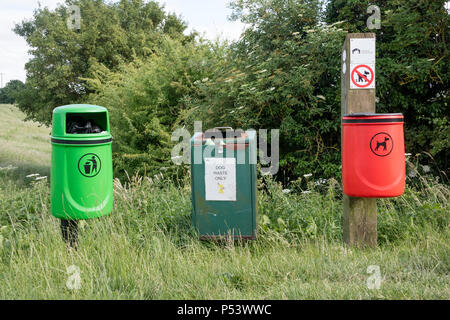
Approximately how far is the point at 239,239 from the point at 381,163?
146 centimetres

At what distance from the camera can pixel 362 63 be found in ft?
13.4

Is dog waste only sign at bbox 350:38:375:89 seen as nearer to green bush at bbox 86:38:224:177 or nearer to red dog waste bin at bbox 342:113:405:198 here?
red dog waste bin at bbox 342:113:405:198

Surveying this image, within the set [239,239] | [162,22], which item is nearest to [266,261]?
[239,239]

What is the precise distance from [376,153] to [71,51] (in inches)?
734

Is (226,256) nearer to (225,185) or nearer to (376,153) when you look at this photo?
(225,185)

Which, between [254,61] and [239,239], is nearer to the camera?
[239,239]

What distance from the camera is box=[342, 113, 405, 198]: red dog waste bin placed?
3.74 metres

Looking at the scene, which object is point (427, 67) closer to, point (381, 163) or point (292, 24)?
point (292, 24)

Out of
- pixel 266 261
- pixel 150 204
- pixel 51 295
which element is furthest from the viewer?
pixel 150 204

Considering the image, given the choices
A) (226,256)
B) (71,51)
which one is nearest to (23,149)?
(71,51)

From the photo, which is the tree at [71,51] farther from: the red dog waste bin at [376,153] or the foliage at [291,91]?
the red dog waste bin at [376,153]

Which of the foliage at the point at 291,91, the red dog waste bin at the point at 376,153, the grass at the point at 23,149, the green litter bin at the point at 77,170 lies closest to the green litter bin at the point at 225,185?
the green litter bin at the point at 77,170

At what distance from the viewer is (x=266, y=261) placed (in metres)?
3.40

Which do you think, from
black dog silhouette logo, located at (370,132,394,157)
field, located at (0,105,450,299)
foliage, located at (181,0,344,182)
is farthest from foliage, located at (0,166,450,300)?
foliage, located at (181,0,344,182)
